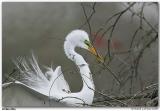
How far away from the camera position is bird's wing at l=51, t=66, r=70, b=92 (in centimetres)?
216

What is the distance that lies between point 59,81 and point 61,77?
0.07 ft

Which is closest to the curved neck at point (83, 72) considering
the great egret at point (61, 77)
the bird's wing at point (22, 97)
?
the great egret at point (61, 77)

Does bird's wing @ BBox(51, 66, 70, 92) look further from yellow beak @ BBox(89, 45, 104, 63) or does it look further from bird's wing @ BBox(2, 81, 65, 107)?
yellow beak @ BBox(89, 45, 104, 63)

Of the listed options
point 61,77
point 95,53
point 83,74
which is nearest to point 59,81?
point 61,77

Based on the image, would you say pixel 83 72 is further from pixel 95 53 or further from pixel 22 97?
pixel 22 97

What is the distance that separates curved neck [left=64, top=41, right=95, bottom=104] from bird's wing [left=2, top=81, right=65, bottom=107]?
124 millimetres

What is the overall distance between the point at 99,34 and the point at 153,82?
0.36 m

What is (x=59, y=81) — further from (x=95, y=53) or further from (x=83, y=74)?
(x=95, y=53)

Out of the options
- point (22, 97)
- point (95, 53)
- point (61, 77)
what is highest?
point (95, 53)

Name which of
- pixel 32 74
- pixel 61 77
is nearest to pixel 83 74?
pixel 61 77

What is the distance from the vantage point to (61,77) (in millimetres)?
2174

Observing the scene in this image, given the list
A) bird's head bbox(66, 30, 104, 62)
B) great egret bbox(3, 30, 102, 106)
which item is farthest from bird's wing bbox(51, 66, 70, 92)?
bird's head bbox(66, 30, 104, 62)

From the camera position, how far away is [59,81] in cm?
217

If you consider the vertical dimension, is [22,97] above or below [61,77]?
below
